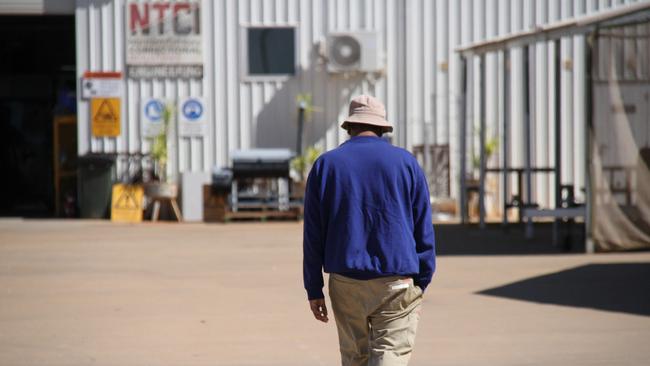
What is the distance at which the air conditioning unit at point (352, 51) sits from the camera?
23250mm

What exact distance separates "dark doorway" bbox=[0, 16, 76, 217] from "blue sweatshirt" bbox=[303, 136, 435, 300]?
2583 cm

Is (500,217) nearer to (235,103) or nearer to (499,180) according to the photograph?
(499,180)

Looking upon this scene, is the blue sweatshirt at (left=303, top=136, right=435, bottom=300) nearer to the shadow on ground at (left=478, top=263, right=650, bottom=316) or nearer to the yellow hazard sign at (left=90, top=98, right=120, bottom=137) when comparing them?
the shadow on ground at (left=478, top=263, right=650, bottom=316)

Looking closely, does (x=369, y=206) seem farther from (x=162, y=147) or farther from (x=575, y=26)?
(x=162, y=147)

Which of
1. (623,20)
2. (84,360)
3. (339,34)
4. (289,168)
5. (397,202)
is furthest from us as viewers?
(339,34)

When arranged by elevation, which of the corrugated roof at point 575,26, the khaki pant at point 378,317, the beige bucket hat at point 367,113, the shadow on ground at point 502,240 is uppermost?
the corrugated roof at point 575,26

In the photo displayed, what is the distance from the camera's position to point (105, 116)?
23.3 metres

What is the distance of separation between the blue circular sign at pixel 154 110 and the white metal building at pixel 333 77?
20 cm

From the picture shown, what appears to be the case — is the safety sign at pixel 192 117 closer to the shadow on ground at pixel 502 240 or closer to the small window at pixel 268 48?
the small window at pixel 268 48

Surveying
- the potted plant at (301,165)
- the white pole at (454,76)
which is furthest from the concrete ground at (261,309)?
the white pole at (454,76)

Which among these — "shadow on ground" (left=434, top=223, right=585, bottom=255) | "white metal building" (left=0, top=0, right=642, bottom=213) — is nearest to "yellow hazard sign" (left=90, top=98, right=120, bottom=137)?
"white metal building" (left=0, top=0, right=642, bottom=213)

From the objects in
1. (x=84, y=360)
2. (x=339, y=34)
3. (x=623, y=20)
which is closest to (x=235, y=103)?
(x=339, y=34)

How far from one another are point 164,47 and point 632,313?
15363mm

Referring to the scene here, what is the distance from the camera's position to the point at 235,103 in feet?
77.2
